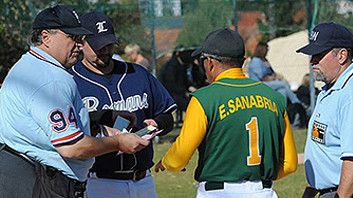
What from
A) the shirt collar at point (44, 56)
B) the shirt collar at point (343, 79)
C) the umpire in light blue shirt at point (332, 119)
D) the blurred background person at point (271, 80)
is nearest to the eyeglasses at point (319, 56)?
the umpire in light blue shirt at point (332, 119)

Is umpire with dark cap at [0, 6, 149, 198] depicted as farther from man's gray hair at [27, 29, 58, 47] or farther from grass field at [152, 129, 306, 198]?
grass field at [152, 129, 306, 198]

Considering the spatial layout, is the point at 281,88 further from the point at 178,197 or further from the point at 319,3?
the point at 178,197

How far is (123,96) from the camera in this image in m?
4.96

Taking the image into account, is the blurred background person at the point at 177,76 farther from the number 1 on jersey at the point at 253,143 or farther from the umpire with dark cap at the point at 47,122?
the umpire with dark cap at the point at 47,122

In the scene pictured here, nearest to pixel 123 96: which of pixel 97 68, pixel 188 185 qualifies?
pixel 97 68

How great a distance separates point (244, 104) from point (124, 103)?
1.11m

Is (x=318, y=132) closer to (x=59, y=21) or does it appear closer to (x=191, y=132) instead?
(x=191, y=132)

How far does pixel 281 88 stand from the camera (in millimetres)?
14531

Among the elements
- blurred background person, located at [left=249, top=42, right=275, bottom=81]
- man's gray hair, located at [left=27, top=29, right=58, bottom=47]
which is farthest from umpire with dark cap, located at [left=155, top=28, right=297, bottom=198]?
blurred background person, located at [left=249, top=42, right=275, bottom=81]

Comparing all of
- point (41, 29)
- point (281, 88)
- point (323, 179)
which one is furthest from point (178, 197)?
point (281, 88)

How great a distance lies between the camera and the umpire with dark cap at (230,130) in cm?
417

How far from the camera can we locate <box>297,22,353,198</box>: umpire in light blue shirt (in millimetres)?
4062

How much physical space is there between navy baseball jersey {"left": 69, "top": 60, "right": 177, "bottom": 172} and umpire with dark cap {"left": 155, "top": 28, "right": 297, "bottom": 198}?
63 cm

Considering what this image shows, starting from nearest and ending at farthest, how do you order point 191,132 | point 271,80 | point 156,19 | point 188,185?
point 191,132
point 188,185
point 156,19
point 271,80
